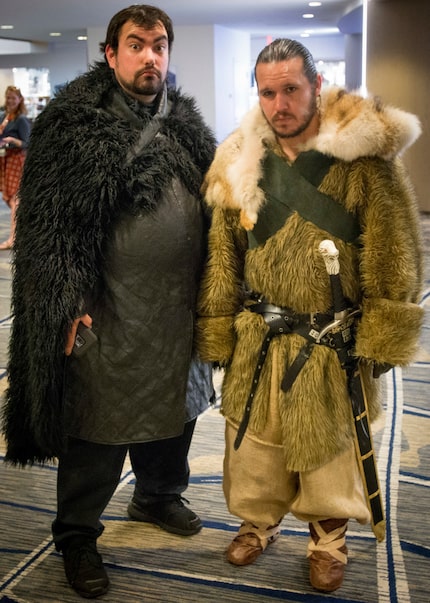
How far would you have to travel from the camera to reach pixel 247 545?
2178 millimetres

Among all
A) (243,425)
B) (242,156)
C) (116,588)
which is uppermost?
(242,156)

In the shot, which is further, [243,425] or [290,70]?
[243,425]

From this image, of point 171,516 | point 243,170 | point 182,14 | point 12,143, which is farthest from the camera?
point 182,14

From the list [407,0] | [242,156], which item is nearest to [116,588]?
[242,156]

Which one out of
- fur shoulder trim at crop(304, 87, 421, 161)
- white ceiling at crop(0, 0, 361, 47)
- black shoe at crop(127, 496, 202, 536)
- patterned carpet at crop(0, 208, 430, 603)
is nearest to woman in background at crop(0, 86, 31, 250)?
white ceiling at crop(0, 0, 361, 47)

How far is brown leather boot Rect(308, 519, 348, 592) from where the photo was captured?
6.69 feet

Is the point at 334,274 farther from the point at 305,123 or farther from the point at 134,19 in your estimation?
the point at 134,19

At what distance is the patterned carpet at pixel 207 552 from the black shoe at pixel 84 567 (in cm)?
4

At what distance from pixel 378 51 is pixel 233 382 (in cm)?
758

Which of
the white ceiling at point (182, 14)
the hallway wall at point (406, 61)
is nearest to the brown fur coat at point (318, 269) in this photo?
the hallway wall at point (406, 61)

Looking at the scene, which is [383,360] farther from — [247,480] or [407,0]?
[407,0]

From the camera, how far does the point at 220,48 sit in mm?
14141

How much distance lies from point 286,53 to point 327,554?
1336 mm

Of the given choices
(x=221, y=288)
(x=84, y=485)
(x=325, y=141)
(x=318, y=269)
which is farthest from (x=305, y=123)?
(x=84, y=485)
